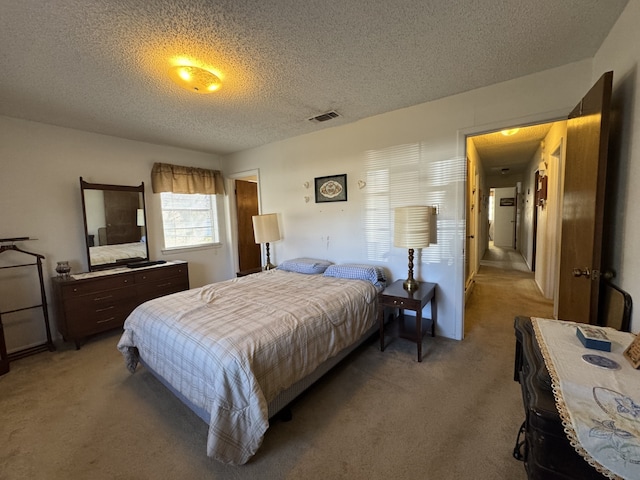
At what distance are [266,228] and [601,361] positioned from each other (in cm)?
350

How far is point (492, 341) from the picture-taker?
2777mm

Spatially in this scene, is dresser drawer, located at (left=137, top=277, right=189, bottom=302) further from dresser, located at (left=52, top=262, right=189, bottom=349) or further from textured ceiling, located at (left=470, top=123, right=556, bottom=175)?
textured ceiling, located at (left=470, top=123, right=556, bottom=175)

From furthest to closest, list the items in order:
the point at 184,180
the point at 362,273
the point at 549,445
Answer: the point at 184,180
the point at 362,273
the point at 549,445

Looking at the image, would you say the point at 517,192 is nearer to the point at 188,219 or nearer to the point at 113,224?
the point at 188,219

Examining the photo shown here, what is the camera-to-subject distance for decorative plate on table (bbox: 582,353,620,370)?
3.21ft

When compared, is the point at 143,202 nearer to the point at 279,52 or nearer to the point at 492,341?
the point at 279,52

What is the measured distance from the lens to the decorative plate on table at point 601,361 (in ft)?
3.21

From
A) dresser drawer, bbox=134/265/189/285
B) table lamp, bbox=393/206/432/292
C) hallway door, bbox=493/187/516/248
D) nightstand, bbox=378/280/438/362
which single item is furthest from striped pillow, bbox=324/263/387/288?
hallway door, bbox=493/187/516/248

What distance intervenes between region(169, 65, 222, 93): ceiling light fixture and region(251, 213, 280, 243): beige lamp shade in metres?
1.94

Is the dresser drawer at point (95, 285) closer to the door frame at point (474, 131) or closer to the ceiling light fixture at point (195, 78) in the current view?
the ceiling light fixture at point (195, 78)

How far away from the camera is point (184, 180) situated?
4.15 meters

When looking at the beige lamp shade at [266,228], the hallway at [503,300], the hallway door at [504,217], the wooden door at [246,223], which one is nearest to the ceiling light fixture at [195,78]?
the beige lamp shade at [266,228]

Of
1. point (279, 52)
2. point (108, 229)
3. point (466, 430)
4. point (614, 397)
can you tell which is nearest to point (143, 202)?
point (108, 229)

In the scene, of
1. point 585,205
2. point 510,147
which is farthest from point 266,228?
point 510,147
